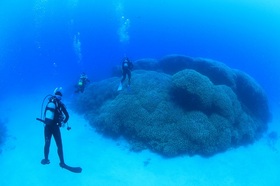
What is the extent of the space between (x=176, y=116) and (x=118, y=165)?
4.59 metres

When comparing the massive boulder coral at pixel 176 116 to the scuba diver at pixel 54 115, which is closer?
the scuba diver at pixel 54 115

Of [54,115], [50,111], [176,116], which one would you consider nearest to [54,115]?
[54,115]

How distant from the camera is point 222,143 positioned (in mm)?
14633

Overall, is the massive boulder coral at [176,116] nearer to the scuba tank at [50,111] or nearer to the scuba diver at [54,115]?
the scuba diver at [54,115]

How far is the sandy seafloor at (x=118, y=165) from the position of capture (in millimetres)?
12492

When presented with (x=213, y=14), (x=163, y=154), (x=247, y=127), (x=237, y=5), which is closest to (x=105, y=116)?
(x=163, y=154)

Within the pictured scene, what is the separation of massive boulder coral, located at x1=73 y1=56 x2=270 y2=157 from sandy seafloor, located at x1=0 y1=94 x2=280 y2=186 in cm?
61

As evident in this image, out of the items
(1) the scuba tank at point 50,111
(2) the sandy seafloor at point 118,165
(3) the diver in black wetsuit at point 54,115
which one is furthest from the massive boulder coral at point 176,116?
(1) the scuba tank at point 50,111

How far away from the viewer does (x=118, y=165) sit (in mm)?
13188

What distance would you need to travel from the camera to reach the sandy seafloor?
12492 millimetres

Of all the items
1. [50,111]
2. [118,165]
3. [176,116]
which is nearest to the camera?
[50,111]

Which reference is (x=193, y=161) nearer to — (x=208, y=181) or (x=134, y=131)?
(x=208, y=181)

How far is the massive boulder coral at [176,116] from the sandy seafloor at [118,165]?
0.61 meters

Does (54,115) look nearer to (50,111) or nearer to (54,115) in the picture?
(54,115)
